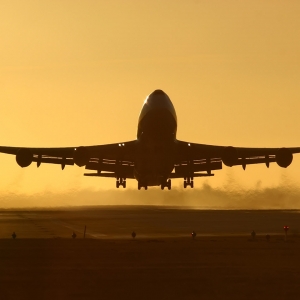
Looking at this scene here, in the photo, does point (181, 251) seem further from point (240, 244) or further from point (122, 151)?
point (122, 151)

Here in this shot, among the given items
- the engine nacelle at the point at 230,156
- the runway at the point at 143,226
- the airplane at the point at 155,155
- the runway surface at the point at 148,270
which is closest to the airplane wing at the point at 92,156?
the airplane at the point at 155,155

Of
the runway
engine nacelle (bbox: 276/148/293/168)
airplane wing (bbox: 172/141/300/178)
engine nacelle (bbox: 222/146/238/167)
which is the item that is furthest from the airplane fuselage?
engine nacelle (bbox: 276/148/293/168)

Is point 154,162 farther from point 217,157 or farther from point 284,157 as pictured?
point 284,157

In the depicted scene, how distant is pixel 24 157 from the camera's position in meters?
53.2

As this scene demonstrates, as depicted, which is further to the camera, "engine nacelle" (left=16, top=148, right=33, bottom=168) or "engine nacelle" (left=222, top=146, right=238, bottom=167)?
"engine nacelle" (left=16, top=148, right=33, bottom=168)

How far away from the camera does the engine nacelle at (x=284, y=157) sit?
5314cm

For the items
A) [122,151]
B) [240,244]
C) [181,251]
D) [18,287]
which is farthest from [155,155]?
[18,287]

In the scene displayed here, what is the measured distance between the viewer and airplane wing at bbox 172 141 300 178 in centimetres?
5266

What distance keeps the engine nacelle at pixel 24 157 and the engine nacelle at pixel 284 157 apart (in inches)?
785

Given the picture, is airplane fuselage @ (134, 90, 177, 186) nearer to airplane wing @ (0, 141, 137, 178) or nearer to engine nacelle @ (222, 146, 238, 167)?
airplane wing @ (0, 141, 137, 178)

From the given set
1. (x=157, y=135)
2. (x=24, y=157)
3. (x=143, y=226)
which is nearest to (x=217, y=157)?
(x=157, y=135)

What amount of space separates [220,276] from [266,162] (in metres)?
41.5

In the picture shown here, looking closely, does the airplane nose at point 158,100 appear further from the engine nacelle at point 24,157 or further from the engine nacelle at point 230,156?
the engine nacelle at point 24,157

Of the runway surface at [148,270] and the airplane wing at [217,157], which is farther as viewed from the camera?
the airplane wing at [217,157]
